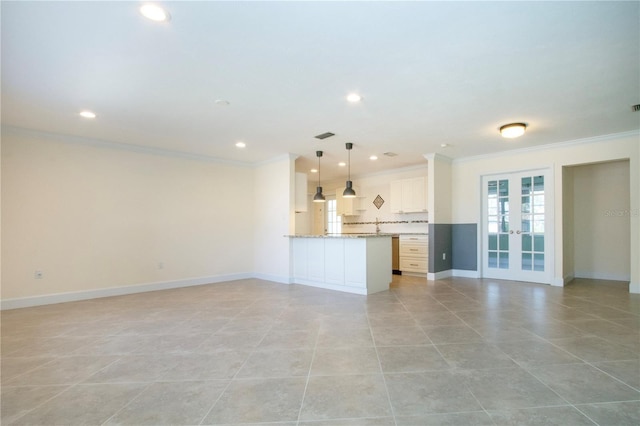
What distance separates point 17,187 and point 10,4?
11.7ft

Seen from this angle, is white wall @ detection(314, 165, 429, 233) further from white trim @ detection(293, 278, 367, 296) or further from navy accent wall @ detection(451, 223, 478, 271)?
white trim @ detection(293, 278, 367, 296)

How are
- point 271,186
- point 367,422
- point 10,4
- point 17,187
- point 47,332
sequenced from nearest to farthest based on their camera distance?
point 367,422 < point 10,4 < point 47,332 < point 17,187 < point 271,186

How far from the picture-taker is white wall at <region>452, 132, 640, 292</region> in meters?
4.97

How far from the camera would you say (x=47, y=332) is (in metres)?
3.37

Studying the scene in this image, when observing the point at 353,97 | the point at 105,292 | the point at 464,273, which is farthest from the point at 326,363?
the point at 464,273

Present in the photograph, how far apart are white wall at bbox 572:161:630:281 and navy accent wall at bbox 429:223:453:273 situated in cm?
251

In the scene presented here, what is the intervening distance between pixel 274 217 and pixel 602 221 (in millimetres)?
6608

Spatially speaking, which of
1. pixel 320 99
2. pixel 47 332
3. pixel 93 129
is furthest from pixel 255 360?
pixel 93 129

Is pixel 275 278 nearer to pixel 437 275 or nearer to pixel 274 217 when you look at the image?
pixel 274 217

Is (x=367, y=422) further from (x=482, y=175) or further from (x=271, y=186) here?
(x=482, y=175)

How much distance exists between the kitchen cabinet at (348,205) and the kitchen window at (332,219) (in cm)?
59

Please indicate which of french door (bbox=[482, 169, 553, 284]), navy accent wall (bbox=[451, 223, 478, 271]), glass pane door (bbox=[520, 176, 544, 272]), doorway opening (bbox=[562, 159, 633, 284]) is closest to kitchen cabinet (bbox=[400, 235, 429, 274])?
navy accent wall (bbox=[451, 223, 478, 271])

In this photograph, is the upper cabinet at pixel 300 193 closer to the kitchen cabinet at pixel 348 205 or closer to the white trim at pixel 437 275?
the kitchen cabinet at pixel 348 205

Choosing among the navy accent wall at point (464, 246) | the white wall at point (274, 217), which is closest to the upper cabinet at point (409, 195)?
the navy accent wall at point (464, 246)
